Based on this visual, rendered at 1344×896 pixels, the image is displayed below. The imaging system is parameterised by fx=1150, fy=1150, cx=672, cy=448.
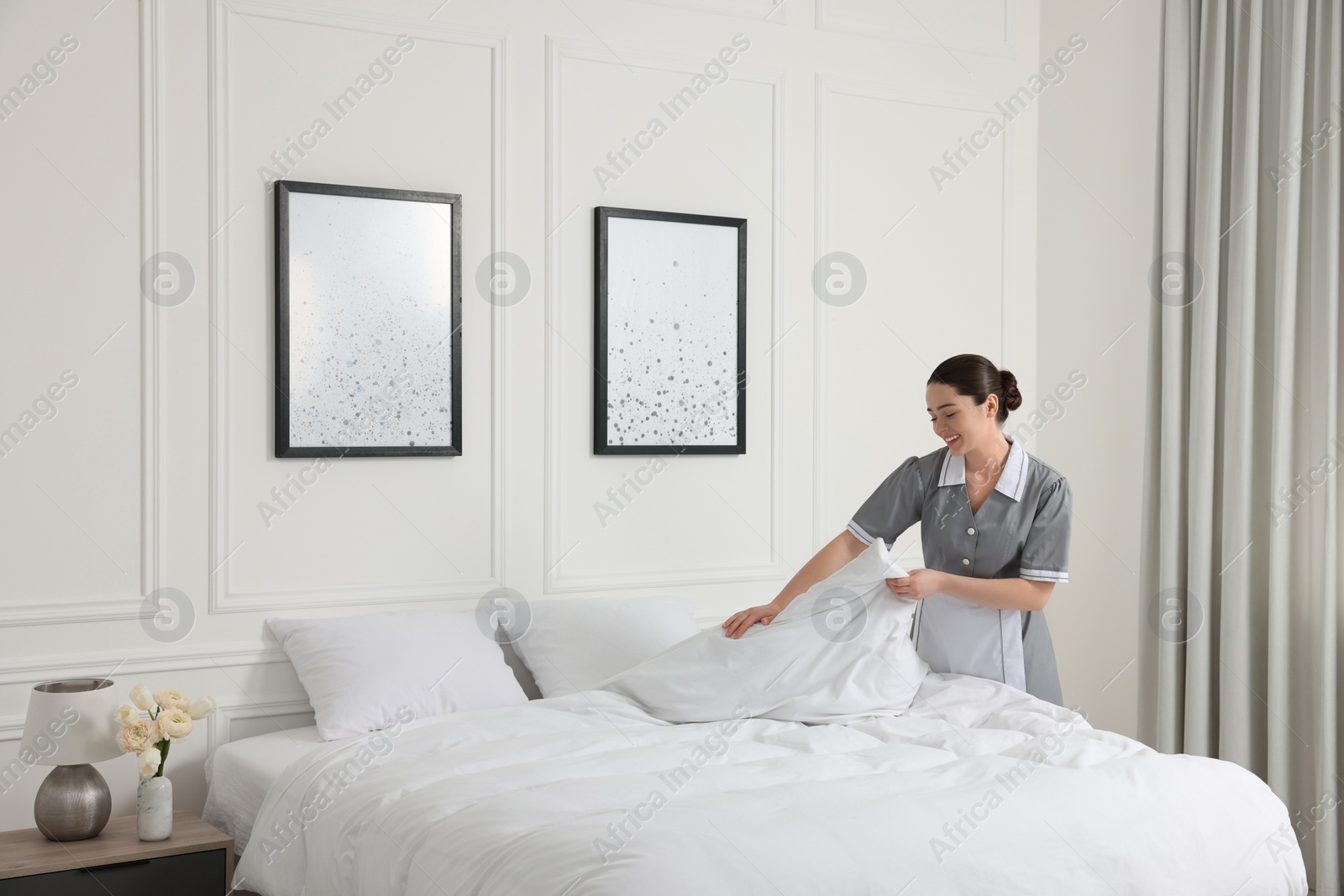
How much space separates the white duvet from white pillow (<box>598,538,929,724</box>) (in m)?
0.06

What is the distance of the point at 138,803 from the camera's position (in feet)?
8.20

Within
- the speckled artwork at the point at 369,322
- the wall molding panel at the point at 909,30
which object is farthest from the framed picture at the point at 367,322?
the wall molding panel at the point at 909,30

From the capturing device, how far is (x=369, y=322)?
124 inches

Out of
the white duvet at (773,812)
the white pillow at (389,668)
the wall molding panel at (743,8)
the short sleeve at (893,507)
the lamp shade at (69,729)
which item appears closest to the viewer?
the white duvet at (773,812)

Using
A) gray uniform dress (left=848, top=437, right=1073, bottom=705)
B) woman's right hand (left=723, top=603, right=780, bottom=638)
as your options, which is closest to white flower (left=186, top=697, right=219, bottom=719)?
woman's right hand (left=723, top=603, right=780, bottom=638)

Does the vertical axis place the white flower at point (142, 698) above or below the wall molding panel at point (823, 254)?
below

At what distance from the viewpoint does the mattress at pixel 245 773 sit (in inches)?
104

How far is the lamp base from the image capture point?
2.46 m

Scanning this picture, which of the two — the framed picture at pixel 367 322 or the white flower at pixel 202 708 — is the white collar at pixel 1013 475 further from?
the white flower at pixel 202 708

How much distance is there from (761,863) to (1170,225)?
9.17ft

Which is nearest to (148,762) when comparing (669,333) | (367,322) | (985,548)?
(367,322)

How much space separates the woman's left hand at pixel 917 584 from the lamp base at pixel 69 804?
1.82m

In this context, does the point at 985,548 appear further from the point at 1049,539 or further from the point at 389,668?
the point at 389,668

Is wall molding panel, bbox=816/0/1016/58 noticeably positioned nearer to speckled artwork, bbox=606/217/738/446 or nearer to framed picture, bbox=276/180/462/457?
speckled artwork, bbox=606/217/738/446
